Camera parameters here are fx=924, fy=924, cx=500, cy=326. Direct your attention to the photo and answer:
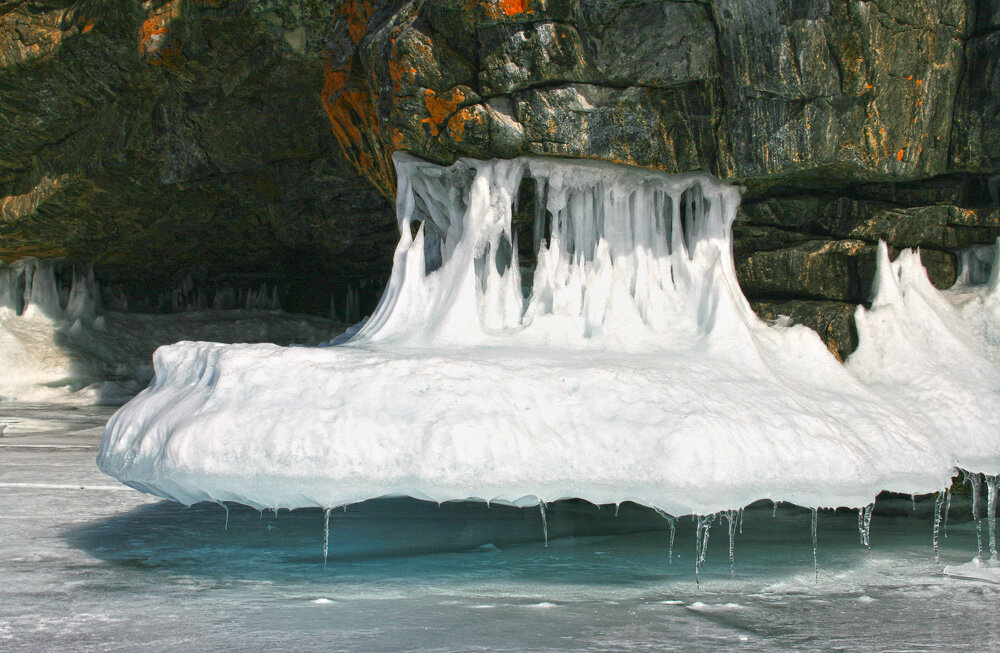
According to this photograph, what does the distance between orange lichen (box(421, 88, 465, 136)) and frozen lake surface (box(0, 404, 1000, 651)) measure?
9.41 ft

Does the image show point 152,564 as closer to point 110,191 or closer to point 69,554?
point 69,554

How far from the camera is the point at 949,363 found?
21.9 ft

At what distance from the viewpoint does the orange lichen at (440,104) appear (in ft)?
20.6

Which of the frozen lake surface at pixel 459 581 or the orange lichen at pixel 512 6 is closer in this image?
the frozen lake surface at pixel 459 581

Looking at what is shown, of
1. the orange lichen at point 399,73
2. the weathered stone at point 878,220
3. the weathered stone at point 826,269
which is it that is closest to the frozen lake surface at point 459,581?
the weathered stone at point 826,269

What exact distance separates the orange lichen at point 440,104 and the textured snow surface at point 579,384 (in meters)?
0.53

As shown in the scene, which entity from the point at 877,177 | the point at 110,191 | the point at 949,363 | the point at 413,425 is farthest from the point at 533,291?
the point at 110,191

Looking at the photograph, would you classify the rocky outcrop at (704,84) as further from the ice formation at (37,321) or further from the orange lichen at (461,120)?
the ice formation at (37,321)

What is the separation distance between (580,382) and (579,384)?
0.02 m

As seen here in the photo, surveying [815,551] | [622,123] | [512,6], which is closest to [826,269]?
[622,123]

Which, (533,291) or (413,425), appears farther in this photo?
(533,291)

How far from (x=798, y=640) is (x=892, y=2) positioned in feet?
13.8

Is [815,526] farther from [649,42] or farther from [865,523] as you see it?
[649,42]

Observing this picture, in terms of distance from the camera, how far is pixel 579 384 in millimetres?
5297
